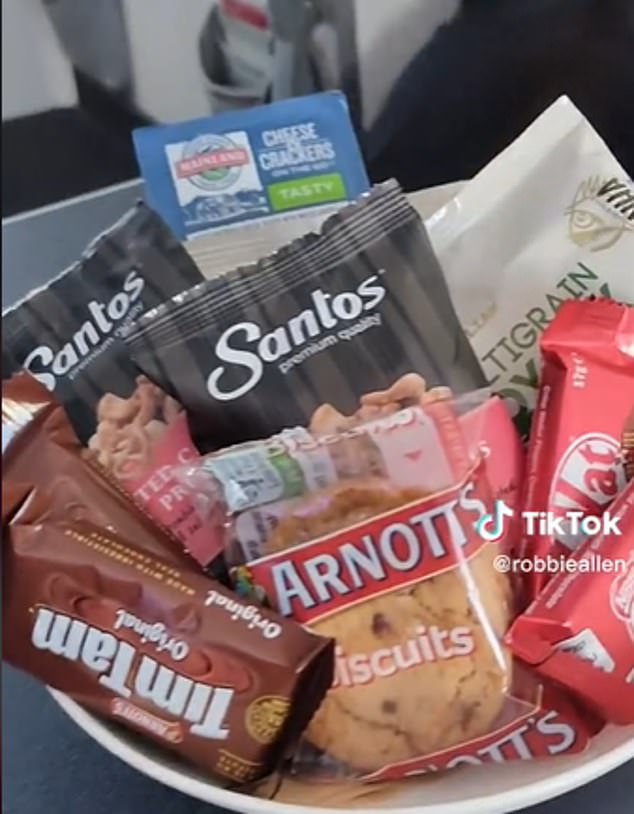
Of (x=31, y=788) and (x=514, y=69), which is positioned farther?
(x=514, y=69)

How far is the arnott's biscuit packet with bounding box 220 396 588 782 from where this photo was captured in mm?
598

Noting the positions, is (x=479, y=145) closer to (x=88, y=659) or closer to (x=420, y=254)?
(x=420, y=254)

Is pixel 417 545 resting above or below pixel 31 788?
above

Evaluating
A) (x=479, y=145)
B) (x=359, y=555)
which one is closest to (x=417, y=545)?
(x=359, y=555)

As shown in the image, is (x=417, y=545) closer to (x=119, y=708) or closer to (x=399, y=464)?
(x=399, y=464)

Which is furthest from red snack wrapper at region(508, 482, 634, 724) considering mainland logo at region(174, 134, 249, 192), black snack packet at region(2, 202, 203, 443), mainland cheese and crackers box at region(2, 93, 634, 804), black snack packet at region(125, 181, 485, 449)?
mainland logo at region(174, 134, 249, 192)

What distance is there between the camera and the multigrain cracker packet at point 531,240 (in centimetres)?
73

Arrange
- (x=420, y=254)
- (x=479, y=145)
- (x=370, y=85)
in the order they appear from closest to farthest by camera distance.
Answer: (x=420, y=254)
(x=479, y=145)
(x=370, y=85)

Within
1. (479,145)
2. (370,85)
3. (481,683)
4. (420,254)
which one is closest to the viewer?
(481,683)

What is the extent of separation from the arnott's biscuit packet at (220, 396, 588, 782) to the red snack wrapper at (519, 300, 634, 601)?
4 centimetres

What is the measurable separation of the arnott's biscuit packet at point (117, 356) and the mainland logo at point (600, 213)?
0.68 ft

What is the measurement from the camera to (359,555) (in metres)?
0.61

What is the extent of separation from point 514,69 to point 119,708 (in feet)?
1.87

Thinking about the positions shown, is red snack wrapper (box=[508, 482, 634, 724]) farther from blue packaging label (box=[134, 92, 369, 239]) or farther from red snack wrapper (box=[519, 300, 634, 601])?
blue packaging label (box=[134, 92, 369, 239])
